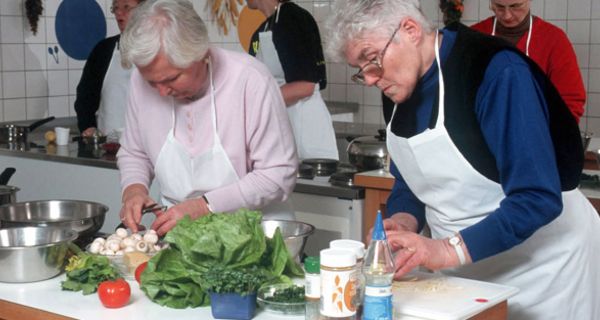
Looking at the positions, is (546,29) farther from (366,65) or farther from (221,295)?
(221,295)

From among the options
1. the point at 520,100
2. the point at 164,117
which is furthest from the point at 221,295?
the point at 164,117

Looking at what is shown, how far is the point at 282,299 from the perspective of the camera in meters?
2.05

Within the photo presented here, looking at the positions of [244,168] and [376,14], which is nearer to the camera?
[376,14]

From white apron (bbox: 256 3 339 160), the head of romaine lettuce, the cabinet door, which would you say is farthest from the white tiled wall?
the head of romaine lettuce

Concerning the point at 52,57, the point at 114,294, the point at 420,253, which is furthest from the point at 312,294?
the point at 52,57

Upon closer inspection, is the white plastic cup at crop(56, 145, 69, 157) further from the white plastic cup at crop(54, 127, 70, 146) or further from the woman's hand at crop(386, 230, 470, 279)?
the woman's hand at crop(386, 230, 470, 279)

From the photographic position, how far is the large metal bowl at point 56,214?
8.77ft

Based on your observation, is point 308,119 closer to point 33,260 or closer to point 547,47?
point 547,47

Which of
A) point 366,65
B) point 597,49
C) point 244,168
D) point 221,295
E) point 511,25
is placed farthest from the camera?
point 597,49

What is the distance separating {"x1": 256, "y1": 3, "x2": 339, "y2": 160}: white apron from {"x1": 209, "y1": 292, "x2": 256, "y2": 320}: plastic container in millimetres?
2642

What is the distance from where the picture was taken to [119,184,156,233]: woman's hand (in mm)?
2709

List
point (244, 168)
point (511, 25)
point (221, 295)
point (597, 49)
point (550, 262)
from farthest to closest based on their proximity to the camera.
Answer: point (597, 49) < point (511, 25) < point (244, 168) < point (550, 262) < point (221, 295)

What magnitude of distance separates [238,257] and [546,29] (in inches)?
117

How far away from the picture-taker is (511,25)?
4.55m
